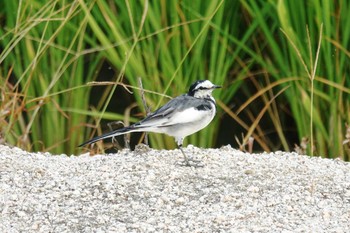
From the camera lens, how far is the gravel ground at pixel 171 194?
10.1ft

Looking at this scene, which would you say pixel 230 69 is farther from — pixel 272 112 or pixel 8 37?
Answer: pixel 8 37

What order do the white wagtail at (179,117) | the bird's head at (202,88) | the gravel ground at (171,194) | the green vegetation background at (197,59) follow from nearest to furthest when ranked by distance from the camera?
the gravel ground at (171,194)
the white wagtail at (179,117)
the bird's head at (202,88)
the green vegetation background at (197,59)

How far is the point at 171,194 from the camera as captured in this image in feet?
10.8

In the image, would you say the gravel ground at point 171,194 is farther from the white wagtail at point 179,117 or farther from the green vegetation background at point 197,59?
the green vegetation background at point 197,59

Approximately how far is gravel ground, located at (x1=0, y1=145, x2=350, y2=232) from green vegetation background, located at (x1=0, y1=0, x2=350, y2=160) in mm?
680

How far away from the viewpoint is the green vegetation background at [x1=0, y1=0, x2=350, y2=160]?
4477mm

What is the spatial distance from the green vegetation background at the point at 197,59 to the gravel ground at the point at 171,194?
680 millimetres

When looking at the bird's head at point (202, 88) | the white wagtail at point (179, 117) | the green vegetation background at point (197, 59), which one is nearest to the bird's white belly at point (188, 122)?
the white wagtail at point (179, 117)

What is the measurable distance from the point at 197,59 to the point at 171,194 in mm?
1440

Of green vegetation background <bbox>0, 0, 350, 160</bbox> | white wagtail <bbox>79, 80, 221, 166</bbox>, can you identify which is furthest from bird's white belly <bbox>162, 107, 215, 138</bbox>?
green vegetation background <bbox>0, 0, 350, 160</bbox>

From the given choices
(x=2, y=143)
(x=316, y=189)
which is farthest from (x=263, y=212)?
(x=2, y=143)

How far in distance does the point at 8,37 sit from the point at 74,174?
160 cm

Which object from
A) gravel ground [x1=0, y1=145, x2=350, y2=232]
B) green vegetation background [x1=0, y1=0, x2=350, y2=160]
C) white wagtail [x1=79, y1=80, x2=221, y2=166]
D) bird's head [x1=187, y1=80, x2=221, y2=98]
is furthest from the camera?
green vegetation background [x1=0, y1=0, x2=350, y2=160]

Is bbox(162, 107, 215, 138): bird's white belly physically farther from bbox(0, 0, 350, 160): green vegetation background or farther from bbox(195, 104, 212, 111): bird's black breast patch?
bbox(0, 0, 350, 160): green vegetation background
